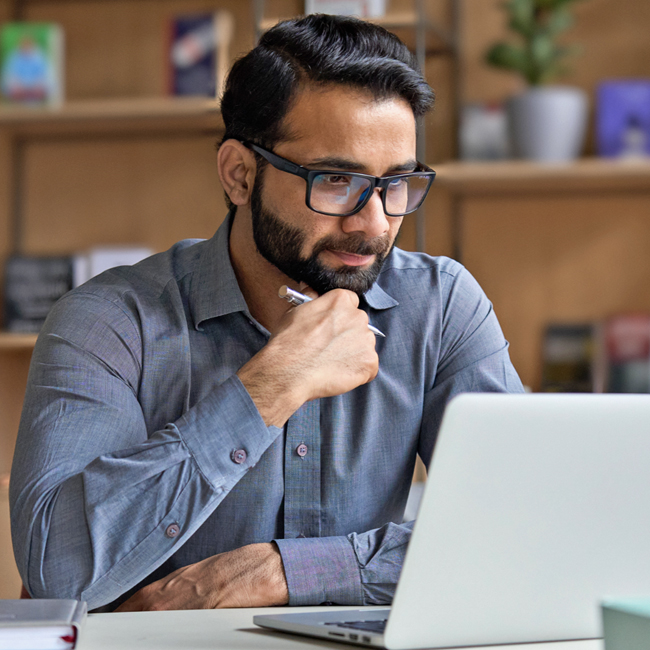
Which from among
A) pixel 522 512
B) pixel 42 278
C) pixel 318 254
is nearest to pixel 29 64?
pixel 42 278

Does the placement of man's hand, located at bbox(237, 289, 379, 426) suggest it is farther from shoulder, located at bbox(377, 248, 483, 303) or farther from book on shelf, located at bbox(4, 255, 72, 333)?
book on shelf, located at bbox(4, 255, 72, 333)

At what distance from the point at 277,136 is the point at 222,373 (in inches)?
13.9

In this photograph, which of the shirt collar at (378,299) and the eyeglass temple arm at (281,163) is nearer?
the eyeglass temple arm at (281,163)

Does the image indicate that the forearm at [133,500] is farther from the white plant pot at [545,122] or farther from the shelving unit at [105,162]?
the shelving unit at [105,162]

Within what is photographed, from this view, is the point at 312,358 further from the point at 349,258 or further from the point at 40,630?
the point at 40,630

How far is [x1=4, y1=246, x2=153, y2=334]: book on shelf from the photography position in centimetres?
265

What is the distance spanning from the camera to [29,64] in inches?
103

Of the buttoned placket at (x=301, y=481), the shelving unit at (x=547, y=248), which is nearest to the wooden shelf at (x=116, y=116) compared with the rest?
the shelving unit at (x=547, y=248)

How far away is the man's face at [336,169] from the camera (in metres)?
1.22

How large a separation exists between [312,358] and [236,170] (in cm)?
41

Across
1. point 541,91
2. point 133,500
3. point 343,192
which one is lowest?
point 133,500

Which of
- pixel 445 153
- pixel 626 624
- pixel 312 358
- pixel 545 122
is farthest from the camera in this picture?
pixel 445 153

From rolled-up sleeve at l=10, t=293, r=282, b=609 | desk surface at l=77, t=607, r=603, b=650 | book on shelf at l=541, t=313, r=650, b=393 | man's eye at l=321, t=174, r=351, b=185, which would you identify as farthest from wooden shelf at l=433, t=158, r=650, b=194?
desk surface at l=77, t=607, r=603, b=650

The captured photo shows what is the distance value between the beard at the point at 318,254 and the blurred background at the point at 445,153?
1129mm
